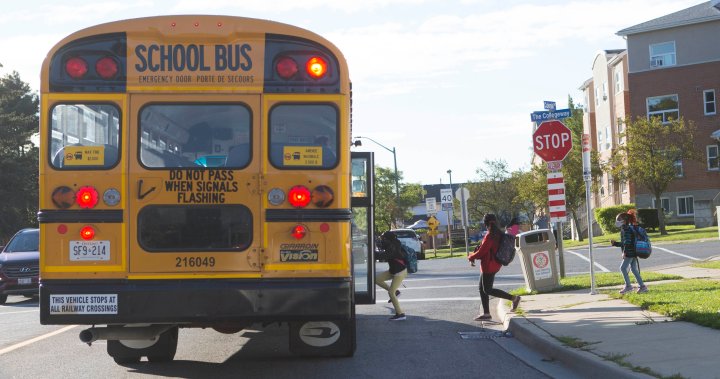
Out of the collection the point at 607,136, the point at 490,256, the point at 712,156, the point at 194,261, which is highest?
the point at 607,136

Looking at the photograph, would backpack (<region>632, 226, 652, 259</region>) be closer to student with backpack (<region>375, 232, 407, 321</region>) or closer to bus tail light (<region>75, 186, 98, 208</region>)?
student with backpack (<region>375, 232, 407, 321</region>)

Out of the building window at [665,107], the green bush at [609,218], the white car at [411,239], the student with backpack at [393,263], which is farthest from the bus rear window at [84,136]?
the building window at [665,107]

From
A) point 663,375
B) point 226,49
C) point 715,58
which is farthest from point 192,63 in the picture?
point 715,58

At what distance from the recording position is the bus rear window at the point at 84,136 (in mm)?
7695

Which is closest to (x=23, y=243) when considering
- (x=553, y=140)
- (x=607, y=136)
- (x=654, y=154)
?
(x=553, y=140)

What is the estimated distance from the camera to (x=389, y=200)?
235 ft

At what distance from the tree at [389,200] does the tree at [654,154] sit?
2590cm

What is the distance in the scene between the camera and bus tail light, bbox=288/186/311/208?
7703mm

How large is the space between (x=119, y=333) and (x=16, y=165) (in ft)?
170

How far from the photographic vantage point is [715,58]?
47.0 metres

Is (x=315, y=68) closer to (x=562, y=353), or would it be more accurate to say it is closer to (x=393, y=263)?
(x=562, y=353)

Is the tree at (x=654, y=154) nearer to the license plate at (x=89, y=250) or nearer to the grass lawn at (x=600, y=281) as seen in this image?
the grass lawn at (x=600, y=281)

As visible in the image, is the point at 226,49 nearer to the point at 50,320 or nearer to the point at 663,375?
the point at 50,320

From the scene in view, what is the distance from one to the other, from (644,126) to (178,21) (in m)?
35.5
